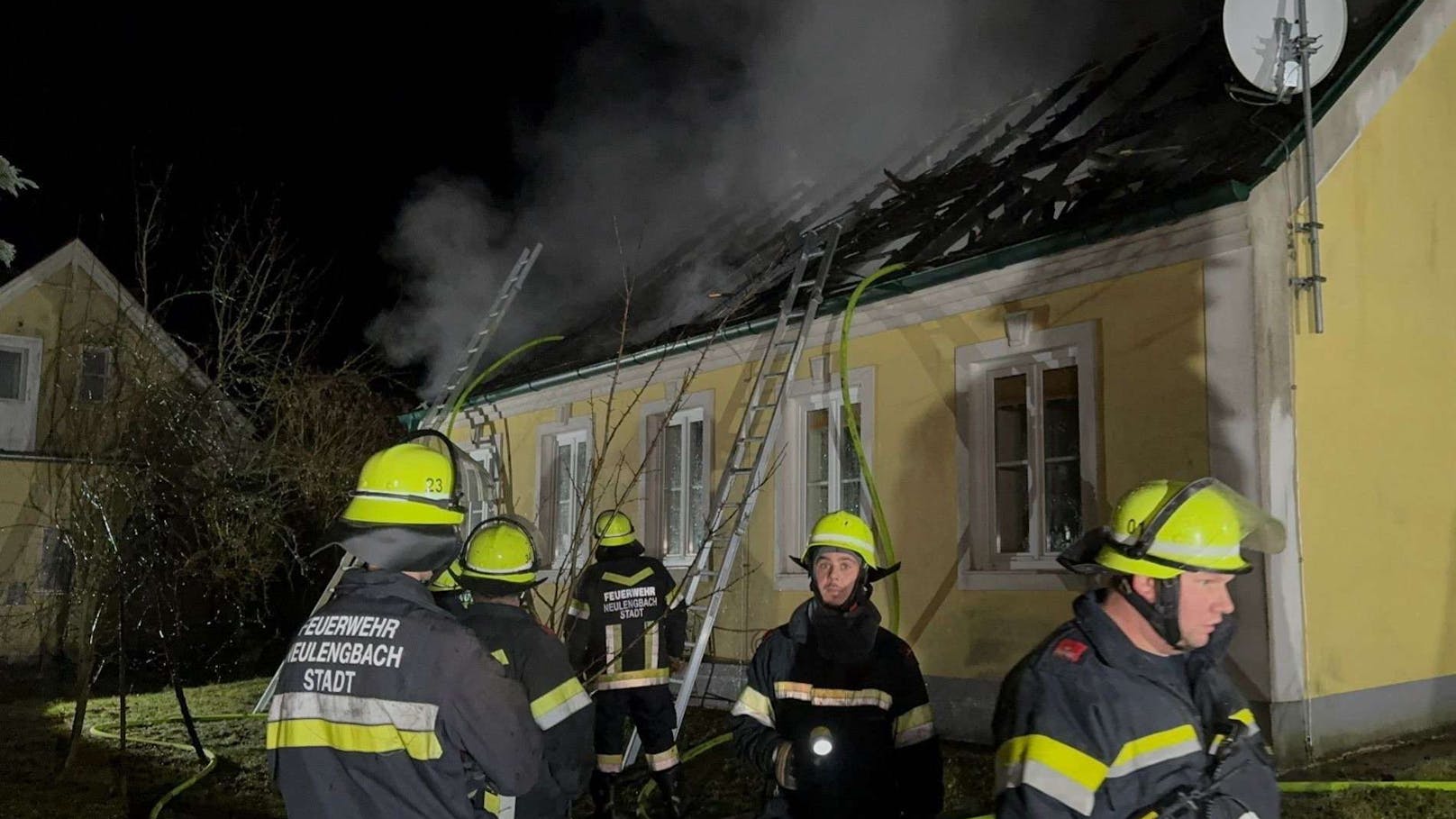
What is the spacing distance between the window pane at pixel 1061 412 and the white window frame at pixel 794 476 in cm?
186

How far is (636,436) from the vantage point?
10602 mm

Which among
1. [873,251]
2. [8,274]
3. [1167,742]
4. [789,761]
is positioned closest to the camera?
[1167,742]

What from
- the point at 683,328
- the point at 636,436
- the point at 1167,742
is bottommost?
the point at 1167,742

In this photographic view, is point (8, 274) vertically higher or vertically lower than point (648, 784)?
higher

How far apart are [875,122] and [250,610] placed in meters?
12.4

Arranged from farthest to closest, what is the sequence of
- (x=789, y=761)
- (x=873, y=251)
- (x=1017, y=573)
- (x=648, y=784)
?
(x=873, y=251) < (x=1017, y=573) < (x=648, y=784) < (x=789, y=761)

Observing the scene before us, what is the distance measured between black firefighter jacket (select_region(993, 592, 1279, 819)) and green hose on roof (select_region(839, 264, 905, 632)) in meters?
5.19

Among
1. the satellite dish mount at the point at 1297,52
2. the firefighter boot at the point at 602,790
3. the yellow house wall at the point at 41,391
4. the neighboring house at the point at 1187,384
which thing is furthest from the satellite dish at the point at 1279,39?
the yellow house wall at the point at 41,391

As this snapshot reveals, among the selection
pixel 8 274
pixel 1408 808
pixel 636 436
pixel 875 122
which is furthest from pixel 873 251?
pixel 8 274

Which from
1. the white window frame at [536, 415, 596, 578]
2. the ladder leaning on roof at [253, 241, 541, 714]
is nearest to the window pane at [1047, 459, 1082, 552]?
the white window frame at [536, 415, 596, 578]

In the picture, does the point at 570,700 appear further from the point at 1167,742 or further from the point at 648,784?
the point at 648,784

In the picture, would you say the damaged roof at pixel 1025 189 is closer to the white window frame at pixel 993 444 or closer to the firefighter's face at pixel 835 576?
the white window frame at pixel 993 444

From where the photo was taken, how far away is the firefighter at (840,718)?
3.24 meters

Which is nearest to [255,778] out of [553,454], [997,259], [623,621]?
[623,621]
